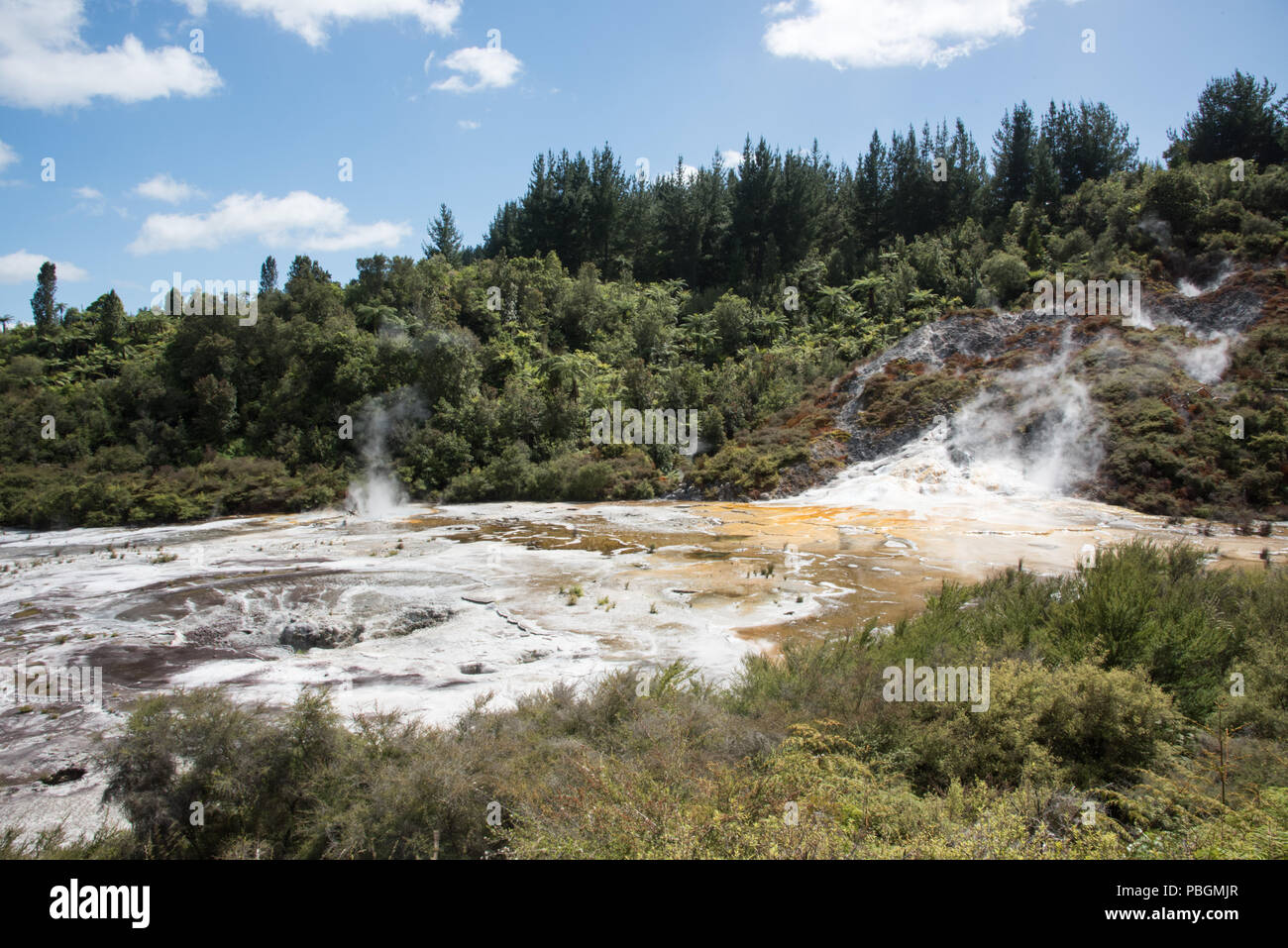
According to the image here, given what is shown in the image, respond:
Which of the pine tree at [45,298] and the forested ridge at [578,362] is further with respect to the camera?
the pine tree at [45,298]

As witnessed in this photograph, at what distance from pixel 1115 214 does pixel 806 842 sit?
127 feet

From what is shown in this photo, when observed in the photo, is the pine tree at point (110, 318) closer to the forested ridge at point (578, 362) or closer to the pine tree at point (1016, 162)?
the forested ridge at point (578, 362)

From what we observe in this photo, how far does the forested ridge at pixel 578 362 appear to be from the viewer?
23.7 metres

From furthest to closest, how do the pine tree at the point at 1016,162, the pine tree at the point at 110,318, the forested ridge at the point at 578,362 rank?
the pine tree at the point at 1016,162
the pine tree at the point at 110,318
the forested ridge at the point at 578,362

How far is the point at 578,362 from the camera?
110ft

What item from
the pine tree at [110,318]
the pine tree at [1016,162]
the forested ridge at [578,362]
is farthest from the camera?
the pine tree at [1016,162]

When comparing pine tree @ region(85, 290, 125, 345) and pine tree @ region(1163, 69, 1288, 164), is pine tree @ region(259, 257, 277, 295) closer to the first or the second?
pine tree @ region(85, 290, 125, 345)

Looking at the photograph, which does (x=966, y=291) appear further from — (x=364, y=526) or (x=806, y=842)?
(x=806, y=842)

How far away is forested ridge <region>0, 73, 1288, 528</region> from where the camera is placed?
23719 mm

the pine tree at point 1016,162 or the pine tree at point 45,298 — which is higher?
the pine tree at point 1016,162

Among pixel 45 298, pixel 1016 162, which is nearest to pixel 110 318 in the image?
pixel 45 298

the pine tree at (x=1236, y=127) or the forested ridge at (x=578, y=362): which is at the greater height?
the pine tree at (x=1236, y=127)

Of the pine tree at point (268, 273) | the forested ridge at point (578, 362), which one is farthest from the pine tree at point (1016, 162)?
the pine tree at point (268, 273)

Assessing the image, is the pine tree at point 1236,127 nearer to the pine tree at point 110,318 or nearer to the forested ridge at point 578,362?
the forested ridge at point 578,362
